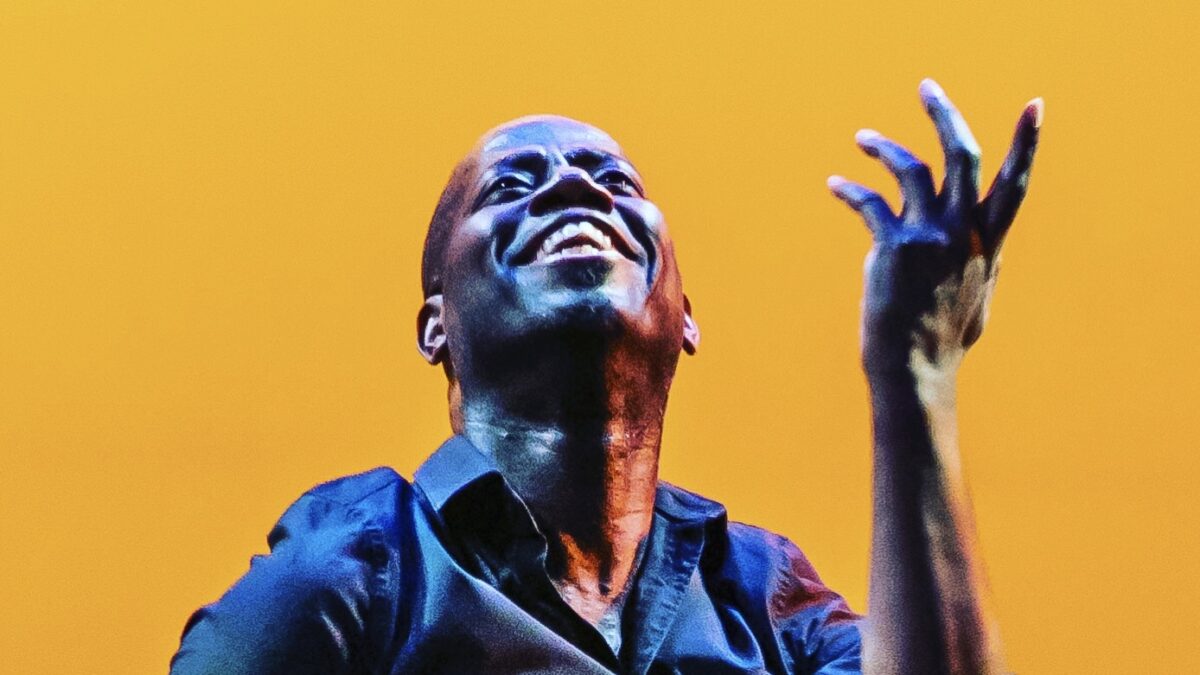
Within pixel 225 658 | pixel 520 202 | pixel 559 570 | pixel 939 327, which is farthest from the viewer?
pixel 520 202

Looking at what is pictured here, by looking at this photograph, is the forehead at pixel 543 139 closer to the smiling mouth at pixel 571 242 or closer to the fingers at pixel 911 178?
the smiling mouth at pixel 571 242

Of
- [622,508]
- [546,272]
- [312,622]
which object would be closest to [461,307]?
[546,272]

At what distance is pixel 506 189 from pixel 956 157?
693 mm

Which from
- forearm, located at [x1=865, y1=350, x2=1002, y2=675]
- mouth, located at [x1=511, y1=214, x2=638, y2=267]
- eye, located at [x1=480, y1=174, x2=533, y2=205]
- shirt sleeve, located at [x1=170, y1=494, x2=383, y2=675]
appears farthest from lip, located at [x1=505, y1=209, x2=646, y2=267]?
forearm, located at [x1=865, y1=350, x2=1002, y2=675]

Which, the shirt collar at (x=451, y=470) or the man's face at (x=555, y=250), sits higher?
the man's face at (x=555, y=250)

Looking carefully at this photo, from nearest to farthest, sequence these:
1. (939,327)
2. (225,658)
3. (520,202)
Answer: (939,327) < (225,658) < (520,202)

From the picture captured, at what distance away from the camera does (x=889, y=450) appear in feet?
6.07

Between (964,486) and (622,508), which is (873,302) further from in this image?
(622,508)

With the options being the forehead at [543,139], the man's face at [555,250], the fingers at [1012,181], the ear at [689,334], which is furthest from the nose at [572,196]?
the fingers at [1012,181]

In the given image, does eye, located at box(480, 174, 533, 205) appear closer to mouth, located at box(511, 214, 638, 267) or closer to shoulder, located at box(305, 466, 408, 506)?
mouth, located at box(511, 214, 638, 267)

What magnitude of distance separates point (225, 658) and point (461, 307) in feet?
1.66

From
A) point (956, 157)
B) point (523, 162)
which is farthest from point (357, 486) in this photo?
point (956, 157)

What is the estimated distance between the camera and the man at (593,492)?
183cm

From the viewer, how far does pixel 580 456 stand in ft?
7.09
